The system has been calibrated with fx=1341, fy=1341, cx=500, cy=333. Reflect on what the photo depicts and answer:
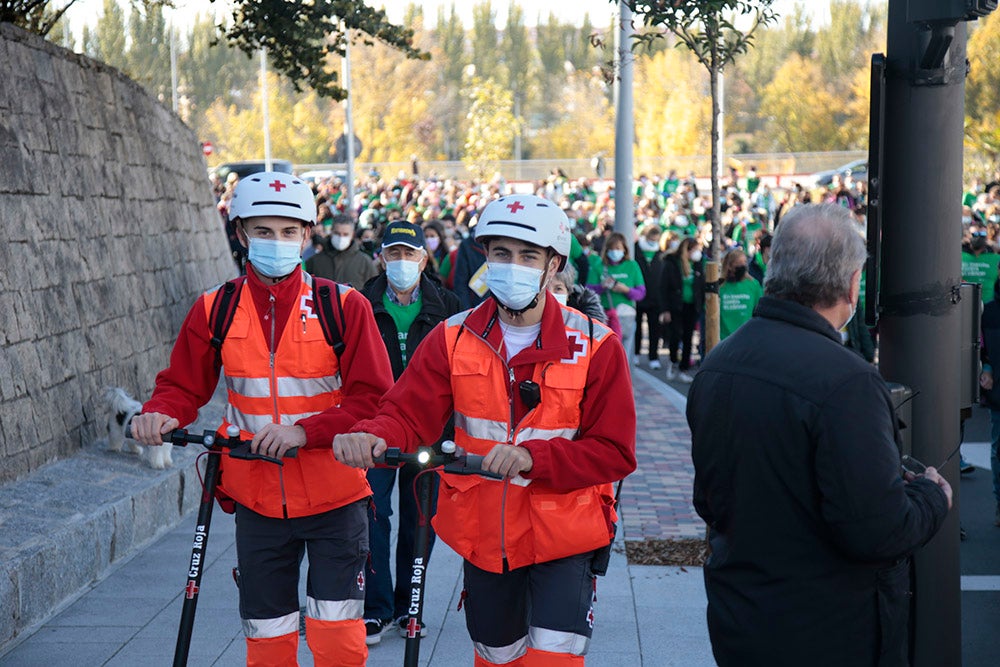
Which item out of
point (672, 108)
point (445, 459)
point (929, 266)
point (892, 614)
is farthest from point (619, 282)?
point (672, 108)

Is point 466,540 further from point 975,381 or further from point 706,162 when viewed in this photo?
point 706,162

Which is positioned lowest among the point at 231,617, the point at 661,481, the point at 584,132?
the point at 661,481

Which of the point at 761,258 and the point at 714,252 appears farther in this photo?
the point at 761,258

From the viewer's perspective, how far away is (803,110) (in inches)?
3273

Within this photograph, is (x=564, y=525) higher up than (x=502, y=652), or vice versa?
(x=564, y=525)

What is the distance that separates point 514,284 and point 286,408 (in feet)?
3.25

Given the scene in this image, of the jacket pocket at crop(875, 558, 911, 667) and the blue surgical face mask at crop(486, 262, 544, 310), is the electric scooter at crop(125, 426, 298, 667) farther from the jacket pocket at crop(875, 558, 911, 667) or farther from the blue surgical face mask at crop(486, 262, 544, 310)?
the jacket pocket at crop(875, 558, 911, 667)

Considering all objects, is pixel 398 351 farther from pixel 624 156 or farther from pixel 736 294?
pixel 624 156

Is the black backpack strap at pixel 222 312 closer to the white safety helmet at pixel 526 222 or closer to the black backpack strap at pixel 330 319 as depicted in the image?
the black backpack strap at pixel 330 319

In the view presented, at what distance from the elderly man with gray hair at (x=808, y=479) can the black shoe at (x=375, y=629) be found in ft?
10.0

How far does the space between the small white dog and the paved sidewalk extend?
447 millimetres

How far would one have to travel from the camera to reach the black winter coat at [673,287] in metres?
17.3

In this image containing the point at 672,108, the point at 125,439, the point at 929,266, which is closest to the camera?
the point at 929,266

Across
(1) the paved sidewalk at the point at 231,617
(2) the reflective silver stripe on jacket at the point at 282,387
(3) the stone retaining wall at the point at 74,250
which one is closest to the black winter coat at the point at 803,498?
(2) the reflective silver stripe on jacket at the point at 282,387
